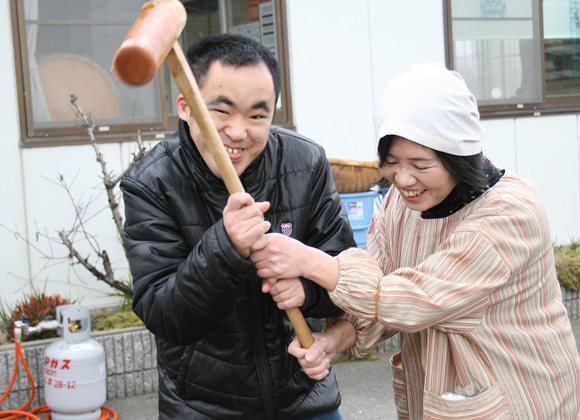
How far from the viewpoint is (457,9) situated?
264 inches

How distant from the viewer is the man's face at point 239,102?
1.86 m

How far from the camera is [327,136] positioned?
611cm

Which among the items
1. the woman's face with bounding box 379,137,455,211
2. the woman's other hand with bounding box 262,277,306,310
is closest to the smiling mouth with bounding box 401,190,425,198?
the woman's face with bounding box 379,137,455,211

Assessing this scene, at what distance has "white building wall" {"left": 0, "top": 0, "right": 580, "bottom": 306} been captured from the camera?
5156 mm

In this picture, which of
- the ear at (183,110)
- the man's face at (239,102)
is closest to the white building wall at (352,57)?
the ear at (183,110)

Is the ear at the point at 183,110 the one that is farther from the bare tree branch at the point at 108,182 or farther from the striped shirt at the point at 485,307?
the bare tree branch at the point at 108,182

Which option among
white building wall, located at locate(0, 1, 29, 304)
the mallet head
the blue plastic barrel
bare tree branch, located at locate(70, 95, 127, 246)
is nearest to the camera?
the mallet head

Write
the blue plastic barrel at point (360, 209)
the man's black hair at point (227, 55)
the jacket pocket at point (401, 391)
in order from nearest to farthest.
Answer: the man's black hair at point (227, 55), the jacket pocket at point (401, 391), the blue plastic barrel at point (360, 209)

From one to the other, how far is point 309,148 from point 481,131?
509 millimetres

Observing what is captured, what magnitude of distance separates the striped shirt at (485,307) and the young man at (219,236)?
0.72 ft

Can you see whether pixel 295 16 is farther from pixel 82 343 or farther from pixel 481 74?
pixel 82 343

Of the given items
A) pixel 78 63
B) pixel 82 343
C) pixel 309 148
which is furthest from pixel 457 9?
pixel 309 148

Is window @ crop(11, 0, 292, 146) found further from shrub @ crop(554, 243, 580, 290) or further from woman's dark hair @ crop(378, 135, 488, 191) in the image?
woman's dark hair @ crop(378, 135, 488, 191)

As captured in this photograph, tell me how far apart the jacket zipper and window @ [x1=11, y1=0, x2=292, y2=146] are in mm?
3674
